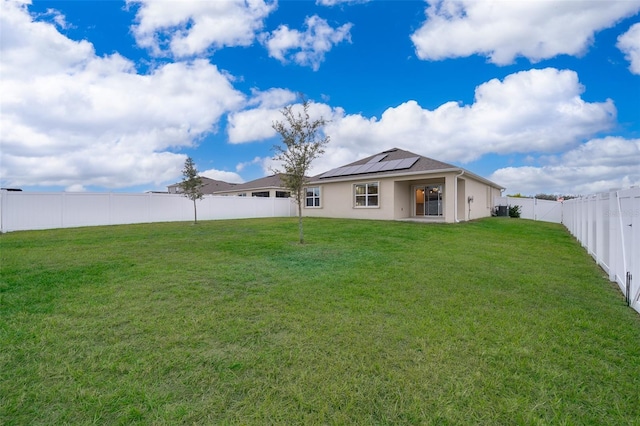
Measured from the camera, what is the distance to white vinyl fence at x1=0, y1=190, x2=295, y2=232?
1341 centimetres

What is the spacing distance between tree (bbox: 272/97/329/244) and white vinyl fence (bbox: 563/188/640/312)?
677 cm

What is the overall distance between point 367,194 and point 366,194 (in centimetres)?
7

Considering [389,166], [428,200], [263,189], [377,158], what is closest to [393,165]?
[389,166]

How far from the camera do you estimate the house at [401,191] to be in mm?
15578

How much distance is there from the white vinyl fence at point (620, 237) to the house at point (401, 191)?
7965 millimetres

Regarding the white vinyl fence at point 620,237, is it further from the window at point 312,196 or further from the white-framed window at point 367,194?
the window at point 312,196

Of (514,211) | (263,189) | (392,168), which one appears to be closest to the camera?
(392,168)

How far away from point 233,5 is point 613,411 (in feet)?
41.4

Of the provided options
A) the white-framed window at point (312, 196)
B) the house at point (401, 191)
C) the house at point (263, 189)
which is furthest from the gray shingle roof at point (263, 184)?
the house at point (401, 191)

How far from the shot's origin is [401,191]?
17750 millimetres

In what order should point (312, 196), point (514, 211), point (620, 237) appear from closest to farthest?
point (620, 237), point (312, 196), point (514, 211)

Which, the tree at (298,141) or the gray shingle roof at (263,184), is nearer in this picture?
the tree at (298,141)

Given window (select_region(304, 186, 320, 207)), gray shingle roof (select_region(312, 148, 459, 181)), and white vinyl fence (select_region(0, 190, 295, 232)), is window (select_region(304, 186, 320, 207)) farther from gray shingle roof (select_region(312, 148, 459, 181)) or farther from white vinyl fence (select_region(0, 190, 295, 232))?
Answer: white vinyl fence (select_region(0, 190, 295, 232))

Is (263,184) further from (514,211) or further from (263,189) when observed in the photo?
(514,211)
